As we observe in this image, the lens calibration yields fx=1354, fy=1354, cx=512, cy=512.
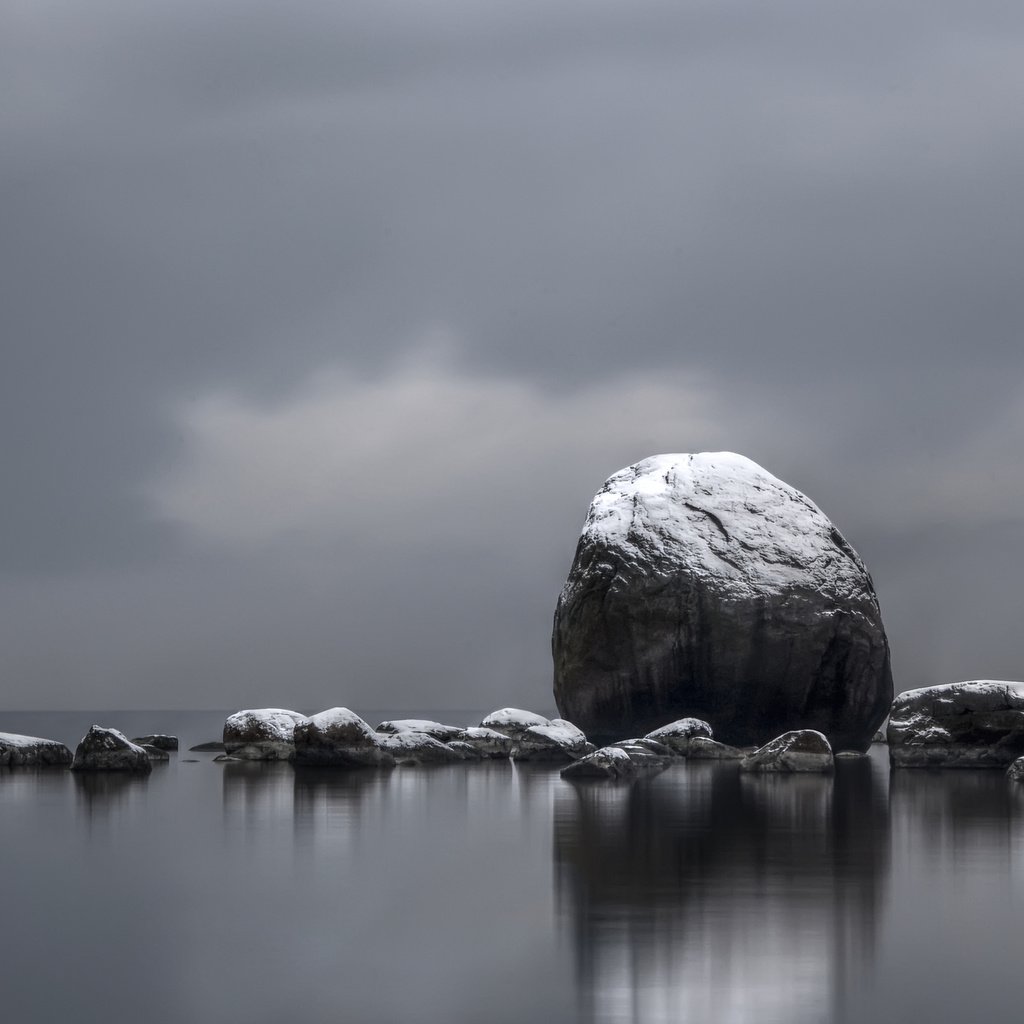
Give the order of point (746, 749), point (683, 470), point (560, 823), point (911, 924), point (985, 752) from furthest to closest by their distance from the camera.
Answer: point (683, 470) → point (746, 749) → point (985, 752) → point (560, 823) → point (911, 924)

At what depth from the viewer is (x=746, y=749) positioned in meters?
31.4

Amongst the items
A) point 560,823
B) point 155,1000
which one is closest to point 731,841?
point 560,823

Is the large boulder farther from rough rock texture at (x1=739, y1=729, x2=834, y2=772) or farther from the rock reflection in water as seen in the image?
the rock reflection in water

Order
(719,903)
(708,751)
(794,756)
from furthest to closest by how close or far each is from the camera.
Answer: (708,751) < (794,756) < (719,903)

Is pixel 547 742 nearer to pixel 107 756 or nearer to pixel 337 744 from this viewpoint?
pixel 337 744

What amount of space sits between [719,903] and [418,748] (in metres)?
20.2

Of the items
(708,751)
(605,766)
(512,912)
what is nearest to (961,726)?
(708,751)

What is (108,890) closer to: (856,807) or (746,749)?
(856,807)

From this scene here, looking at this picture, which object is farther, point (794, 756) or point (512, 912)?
point (794, 756)

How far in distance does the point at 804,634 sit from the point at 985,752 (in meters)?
6.02

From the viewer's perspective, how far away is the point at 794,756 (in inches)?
1000

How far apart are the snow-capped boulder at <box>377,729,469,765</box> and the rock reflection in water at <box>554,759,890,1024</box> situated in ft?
37.1

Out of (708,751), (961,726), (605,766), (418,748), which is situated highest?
(961,726)

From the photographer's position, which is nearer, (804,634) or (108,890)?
(108,890)
